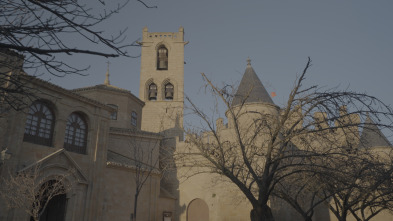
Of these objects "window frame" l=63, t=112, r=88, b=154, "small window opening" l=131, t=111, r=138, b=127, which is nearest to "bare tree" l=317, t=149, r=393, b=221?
"window frame" l=63, t=112, r=88, b=154

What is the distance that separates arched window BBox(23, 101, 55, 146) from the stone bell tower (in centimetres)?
1731

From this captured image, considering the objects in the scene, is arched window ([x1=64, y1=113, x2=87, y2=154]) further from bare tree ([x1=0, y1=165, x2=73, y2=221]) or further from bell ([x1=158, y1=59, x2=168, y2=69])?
bell ([x1=158, y1=59, x2=168, y2=69])

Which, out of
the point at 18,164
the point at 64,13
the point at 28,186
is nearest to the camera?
the point at 64,13

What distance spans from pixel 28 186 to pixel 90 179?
4.71 m

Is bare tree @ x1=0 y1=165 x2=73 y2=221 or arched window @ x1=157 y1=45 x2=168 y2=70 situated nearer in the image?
bare tree @ x1=0 y1=165 x2=73 y2=221

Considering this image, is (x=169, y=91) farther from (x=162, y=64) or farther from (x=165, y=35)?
(x=165, y=35)

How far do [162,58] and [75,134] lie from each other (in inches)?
840

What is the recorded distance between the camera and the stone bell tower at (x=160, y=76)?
3516cm

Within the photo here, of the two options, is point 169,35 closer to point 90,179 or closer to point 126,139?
point 126,139

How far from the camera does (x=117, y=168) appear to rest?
20266 mm

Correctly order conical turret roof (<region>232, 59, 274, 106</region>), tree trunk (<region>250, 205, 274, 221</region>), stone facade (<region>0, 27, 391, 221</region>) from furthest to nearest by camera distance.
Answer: conical turret roof (<region>232, 59, 274, 106</region>)
stone facade (<region>0, 27, 391, 221</region>)
tree trunk (<region>250, 205, 274, 221</region>)

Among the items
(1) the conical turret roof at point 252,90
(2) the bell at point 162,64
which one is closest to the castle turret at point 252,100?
(1) the conical turret roof at point 252,90

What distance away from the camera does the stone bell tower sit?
35.2 metres

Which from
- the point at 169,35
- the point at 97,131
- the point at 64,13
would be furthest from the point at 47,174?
the point at 169,35
